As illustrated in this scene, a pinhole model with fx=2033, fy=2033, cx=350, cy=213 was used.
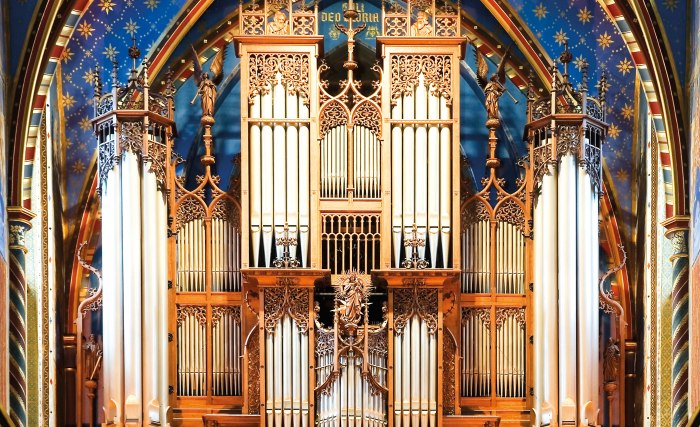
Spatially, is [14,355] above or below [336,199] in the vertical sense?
below

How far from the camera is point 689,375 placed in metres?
19.4

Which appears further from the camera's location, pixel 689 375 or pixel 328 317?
pixel 328 317

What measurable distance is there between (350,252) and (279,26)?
7.90ft

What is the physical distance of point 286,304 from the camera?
788 inches

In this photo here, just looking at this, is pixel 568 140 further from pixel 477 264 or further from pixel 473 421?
pixel 473 421

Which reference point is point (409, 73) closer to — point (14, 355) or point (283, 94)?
point (283, 94)

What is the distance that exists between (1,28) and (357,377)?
4.79m

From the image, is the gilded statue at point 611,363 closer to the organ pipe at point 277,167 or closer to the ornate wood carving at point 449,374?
the ornate wood carving at point 449,374

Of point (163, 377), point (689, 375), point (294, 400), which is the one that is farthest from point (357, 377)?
point (689, 375)

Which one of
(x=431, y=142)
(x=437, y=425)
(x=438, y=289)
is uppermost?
(x=431, y=142)

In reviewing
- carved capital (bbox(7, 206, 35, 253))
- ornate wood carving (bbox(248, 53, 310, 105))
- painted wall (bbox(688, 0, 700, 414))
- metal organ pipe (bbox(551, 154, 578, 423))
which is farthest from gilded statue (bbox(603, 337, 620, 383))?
carved capital (bbox(7, 206, 35, 253))

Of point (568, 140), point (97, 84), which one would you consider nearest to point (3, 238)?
point (97, 84)

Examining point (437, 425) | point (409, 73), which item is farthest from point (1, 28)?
point (437, 425)

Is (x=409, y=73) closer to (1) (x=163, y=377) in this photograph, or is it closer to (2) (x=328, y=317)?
(2) (x=328, y=317)
